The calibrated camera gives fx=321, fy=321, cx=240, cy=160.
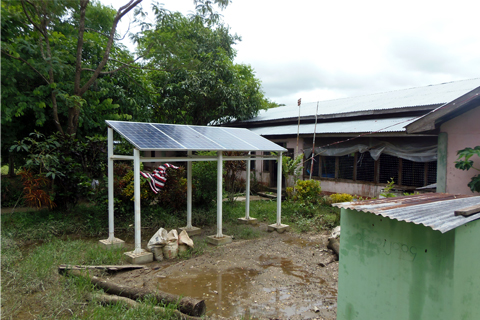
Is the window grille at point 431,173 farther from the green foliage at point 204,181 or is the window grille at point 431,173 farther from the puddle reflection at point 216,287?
the puddle reflection at point 216,287

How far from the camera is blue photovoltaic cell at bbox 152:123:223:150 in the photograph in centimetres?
662

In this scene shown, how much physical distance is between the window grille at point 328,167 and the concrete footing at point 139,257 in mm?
8545

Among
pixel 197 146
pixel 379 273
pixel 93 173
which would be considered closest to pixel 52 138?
pixel 93 173

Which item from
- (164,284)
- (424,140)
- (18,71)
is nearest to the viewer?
(164,284)

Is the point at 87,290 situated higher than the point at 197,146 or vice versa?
the point at 197,146

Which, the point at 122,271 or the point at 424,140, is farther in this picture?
the point at 424,140

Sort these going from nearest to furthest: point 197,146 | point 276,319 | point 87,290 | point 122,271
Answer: point 276,319, point 87,290, point 122,271, point 197,146

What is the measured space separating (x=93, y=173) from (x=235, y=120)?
33.2 ft

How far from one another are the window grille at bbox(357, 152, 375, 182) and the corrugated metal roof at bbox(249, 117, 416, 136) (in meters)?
1.03

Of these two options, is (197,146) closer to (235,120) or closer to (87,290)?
(87,290)

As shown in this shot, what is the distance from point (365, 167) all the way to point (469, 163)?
569 cm

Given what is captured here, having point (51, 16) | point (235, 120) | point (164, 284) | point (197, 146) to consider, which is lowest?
point (164, 284)

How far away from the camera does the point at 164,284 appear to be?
510 centimetres

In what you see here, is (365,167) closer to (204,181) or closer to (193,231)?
(204,181)
